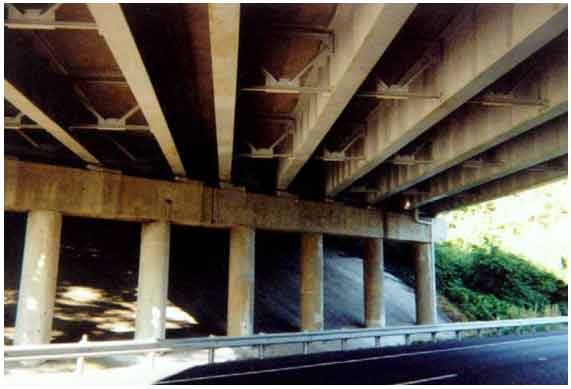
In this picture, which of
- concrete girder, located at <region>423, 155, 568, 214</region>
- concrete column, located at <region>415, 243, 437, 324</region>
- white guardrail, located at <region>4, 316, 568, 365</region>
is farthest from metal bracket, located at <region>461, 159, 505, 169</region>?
concrete column, located at <region>415, 243, 437, 324</region>

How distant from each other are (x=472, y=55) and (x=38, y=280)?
11.5 metres

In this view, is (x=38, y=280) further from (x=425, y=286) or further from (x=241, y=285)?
(x=425, y=286)

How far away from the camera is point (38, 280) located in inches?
521

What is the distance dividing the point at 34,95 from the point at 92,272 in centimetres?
1347

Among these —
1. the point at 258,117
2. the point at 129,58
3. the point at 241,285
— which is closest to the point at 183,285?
the point at 241,285

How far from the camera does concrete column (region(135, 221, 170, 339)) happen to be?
14555mm

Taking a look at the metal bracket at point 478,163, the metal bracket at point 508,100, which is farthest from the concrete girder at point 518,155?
the metal bracket at point 508,100

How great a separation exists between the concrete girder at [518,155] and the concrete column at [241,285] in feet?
24.2

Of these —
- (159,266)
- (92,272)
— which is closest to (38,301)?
(159,266)

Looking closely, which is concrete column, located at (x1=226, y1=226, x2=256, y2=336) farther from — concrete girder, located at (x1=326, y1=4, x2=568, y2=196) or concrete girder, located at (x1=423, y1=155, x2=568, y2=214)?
concrete girder, located at (x1=423, y1=155, x2=568, y2=214)

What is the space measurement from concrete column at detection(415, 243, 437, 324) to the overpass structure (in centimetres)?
283

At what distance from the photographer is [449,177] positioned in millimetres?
18250

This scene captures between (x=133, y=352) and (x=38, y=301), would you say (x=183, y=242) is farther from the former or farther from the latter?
(x=133, y=352)

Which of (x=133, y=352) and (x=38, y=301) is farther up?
(x=38, y=301)
